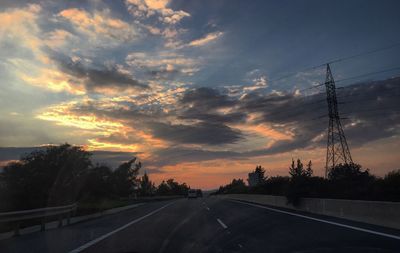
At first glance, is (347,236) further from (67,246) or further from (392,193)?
(392,193)

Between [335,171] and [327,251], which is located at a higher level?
[335,171]

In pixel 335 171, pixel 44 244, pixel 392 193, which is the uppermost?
pixel 335 171

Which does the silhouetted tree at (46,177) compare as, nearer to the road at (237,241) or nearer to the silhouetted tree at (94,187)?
the silhouetted tree at (94,187)

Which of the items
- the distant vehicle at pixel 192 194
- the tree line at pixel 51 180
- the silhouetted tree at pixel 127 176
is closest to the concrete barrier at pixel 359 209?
the tree line at pixel 51 180

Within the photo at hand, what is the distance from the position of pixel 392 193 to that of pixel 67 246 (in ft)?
49.2

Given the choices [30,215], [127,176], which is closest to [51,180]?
[30,215]

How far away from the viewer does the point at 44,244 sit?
47.0ft

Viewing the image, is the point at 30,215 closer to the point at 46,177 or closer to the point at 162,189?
the point at 46,177

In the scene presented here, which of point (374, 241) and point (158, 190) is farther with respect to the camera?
point (158, 190)

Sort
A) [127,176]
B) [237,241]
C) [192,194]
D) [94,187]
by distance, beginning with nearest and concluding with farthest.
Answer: [237,241]
[94,187]
[192,194]
[127,176]

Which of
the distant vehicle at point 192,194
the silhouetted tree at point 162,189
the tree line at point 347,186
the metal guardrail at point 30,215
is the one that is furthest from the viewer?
the silhouetted tree at point 162,189

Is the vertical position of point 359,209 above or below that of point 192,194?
below

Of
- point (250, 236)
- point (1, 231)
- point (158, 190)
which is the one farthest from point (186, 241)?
point (158, 190)

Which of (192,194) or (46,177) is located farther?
(192,194)
